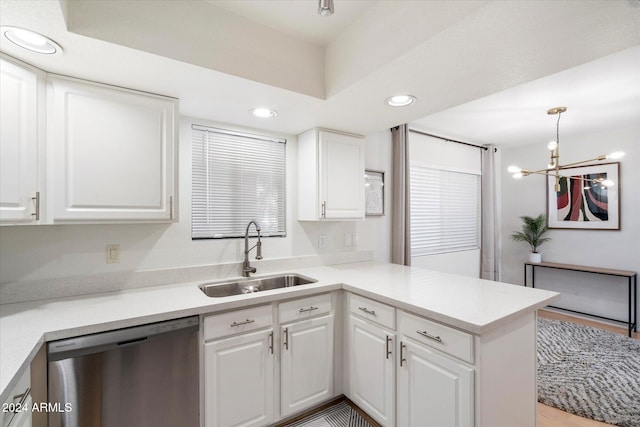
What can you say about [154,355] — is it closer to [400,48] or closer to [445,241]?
[400,48]

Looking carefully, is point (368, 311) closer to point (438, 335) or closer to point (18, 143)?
point (438, 335)

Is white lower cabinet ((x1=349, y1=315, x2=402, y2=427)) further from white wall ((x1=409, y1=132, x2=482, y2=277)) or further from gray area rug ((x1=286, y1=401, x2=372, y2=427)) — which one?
white wall ((x1=409, y1=132, x2=482, y2=277))

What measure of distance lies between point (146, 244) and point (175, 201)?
0.44m

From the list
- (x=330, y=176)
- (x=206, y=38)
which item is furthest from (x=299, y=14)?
(x=330, y=176)

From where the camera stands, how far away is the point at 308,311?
1915mm

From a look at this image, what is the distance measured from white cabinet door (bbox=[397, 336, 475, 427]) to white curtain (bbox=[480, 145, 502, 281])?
3265 millimetres

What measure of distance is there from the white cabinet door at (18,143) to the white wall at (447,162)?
3246mm

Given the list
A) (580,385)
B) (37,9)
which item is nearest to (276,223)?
(37,9)

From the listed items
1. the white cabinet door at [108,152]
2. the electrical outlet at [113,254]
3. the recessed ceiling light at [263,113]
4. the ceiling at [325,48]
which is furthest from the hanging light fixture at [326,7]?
the electrical outlet at [113,254]

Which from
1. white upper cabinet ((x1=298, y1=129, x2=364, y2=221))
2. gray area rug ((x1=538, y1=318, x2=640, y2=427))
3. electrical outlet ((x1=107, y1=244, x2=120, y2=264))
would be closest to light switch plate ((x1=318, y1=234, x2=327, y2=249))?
white upper cabinet ((x1=298, y1=129, x2=364, y2=221))

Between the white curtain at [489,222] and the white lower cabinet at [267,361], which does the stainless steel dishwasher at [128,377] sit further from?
the white curtain at [489,222]

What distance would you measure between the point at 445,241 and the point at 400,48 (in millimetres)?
3081

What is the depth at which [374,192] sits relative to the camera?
3006 mm

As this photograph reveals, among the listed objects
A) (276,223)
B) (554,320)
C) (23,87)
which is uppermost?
(23,87)
